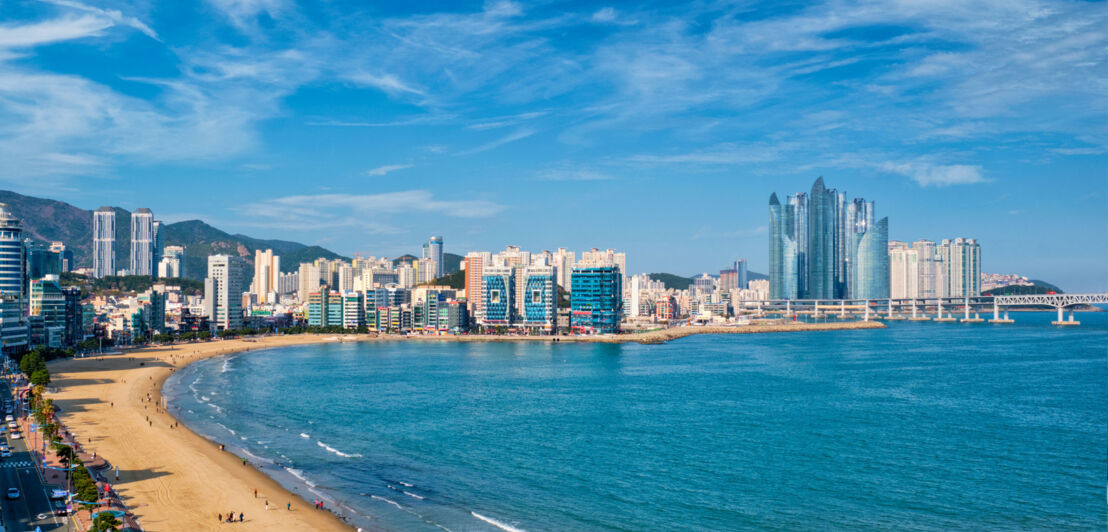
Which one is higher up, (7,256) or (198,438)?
(7,256)

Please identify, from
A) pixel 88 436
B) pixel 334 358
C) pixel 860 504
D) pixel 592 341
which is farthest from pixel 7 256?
pixel 860 504

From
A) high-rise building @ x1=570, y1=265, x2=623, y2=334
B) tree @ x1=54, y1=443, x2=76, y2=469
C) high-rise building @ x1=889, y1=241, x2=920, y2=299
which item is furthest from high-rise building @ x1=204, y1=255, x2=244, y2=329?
high-rise building @ x1=889, y1=241, x2=920, y2=299

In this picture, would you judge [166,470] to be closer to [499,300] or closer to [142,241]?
[499,300]

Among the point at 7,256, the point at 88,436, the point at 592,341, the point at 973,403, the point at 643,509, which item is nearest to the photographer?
the point at 643,509

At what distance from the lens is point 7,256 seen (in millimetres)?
57594

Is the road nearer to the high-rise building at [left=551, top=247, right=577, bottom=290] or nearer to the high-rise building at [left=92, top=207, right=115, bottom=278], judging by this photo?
the high-rise building at [left=551, top=247, right=577, bottom=290]

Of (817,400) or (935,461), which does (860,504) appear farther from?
(817,400)

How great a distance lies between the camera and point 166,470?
2170 centimetres

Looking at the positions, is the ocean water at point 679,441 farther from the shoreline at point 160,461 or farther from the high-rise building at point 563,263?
the high-rise building at point 563,263

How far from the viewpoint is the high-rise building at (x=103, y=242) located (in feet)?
622

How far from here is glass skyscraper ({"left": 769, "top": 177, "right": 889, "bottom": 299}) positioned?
165m

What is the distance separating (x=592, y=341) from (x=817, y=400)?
44.2 meters

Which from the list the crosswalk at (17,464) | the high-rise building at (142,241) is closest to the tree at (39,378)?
the crosswalk at (17,464)

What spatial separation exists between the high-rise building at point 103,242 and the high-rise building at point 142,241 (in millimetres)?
9795
